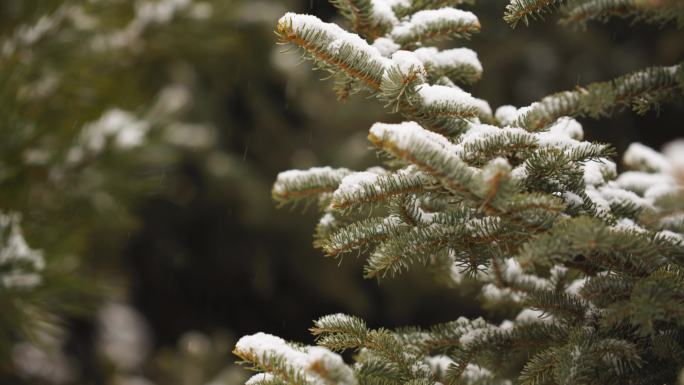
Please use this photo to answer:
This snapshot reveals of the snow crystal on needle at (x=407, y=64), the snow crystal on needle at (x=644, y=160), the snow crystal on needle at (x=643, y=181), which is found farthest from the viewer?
the snow crystal on needle at (x=644, y=160)

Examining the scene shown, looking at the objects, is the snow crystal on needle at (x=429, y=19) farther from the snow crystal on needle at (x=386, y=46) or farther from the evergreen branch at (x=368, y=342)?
the evergreen branch at (x=368, y=342)

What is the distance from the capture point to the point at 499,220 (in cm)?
79

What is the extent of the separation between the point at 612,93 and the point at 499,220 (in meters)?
0.21

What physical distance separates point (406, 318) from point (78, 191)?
2.12 m

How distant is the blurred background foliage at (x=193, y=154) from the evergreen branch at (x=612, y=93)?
1.28 m

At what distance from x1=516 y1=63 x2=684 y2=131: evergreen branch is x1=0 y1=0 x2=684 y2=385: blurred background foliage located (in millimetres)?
1283

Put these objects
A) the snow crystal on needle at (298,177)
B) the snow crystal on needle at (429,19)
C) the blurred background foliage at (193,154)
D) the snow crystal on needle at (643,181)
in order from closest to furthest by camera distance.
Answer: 1. the snow crystal on needle at (429,19)
2. the snow crystal on needle at (298,177)
3. the snow crystal on needle at (643,181)
4. the blurred background foliage at (193,154)

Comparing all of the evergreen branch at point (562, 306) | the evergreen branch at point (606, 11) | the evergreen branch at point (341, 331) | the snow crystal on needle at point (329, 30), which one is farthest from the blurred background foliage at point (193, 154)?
the evergreen branch at point (606, 11)

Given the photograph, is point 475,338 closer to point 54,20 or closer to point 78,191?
point 78,191

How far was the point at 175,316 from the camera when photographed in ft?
13.4

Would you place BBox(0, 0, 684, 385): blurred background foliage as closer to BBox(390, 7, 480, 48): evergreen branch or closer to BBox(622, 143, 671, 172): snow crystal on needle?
BBox(622, 143, 671, 172): snow crystal on needle

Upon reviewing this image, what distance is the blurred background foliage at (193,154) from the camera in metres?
1.92

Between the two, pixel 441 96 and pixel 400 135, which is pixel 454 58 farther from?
pixel 400 135

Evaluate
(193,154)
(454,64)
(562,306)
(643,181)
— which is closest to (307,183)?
(454,64)
